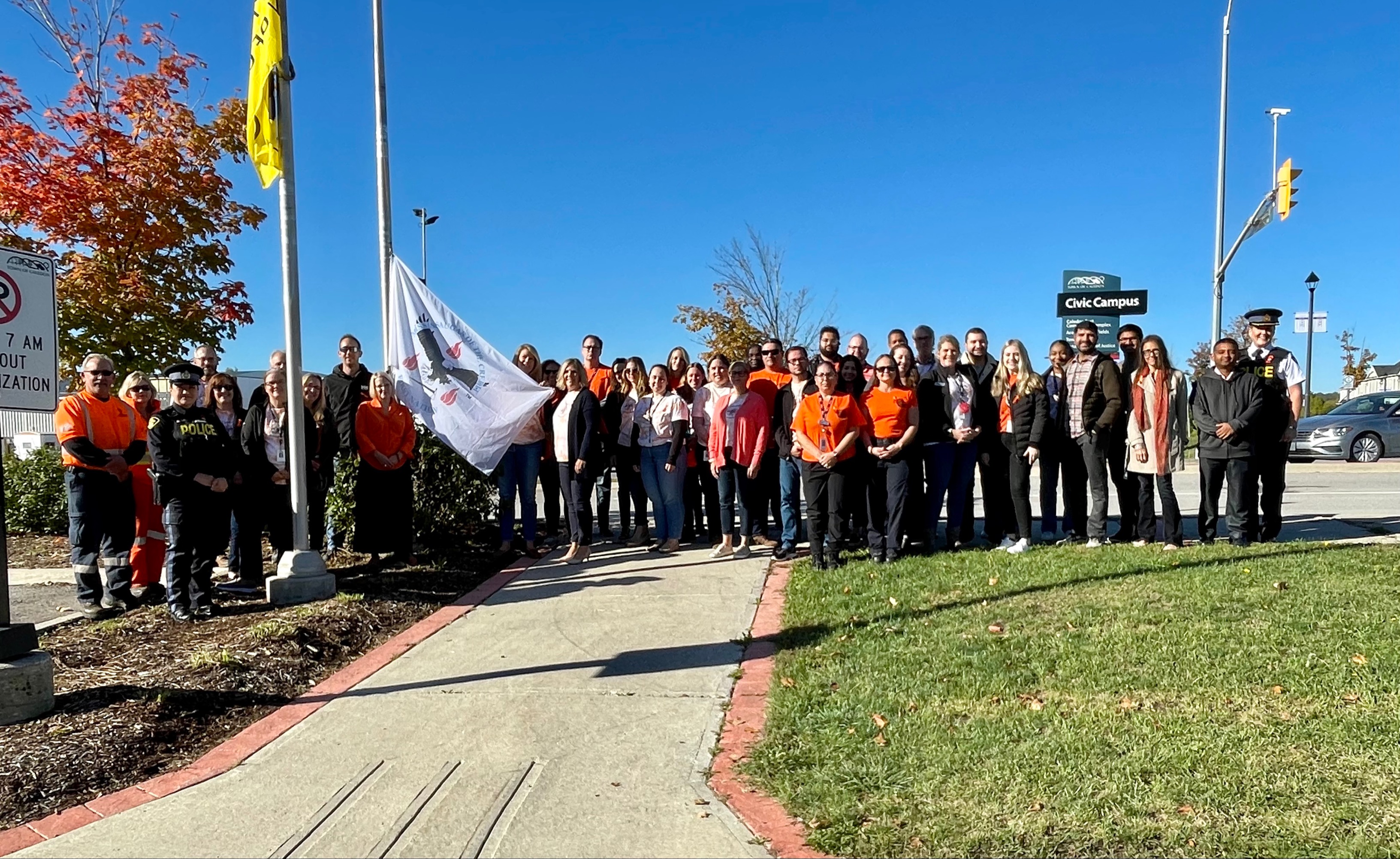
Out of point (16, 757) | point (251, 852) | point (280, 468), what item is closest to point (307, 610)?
point (280, 468)

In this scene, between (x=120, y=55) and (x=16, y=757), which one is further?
(x=120, y=55)

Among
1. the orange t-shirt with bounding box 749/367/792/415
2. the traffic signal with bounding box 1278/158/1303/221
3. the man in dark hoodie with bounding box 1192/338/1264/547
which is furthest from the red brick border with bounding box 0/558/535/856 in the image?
the traffic signal with bounding box 1278/158/1303/221

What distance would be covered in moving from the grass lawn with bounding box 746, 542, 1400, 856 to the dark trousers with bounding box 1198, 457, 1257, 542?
2.97 ft

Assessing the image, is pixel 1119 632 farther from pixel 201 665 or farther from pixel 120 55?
pixel 120 55

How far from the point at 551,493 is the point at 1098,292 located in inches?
562

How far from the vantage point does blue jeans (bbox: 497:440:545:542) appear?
26.8 feet

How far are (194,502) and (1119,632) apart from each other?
19.9ft

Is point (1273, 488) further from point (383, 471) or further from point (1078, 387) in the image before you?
point (383, 471)

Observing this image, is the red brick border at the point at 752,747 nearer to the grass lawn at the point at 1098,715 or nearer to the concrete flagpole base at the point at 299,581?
the grass lawn at the point at 1098,715

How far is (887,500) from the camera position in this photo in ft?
24.1

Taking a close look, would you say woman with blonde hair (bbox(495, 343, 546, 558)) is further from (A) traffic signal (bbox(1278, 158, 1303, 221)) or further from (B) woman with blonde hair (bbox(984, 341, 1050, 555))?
(A) traffic signal (bbox(1278, 158, 1303, 221))

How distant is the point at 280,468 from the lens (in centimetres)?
716

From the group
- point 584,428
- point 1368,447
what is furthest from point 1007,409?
point 1368,447

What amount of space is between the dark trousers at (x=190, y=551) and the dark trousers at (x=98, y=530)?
1.79ft
